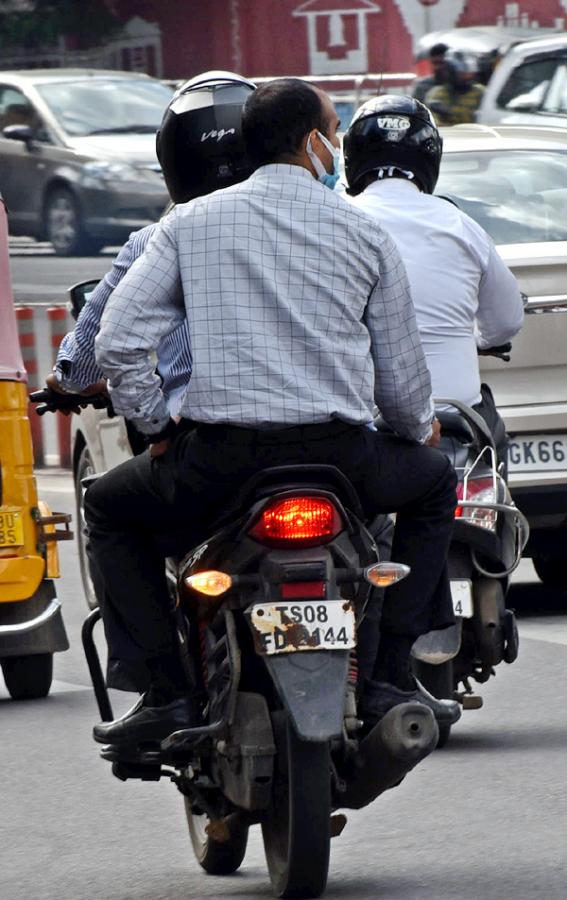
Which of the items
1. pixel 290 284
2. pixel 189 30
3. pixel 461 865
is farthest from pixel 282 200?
pixel 189 30

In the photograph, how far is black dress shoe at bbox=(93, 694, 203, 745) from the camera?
513 cm

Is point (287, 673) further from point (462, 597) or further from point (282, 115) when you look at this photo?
point (462, 597)

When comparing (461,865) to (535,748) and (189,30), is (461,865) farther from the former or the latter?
(189,30)

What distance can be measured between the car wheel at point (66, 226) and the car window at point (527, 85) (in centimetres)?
613

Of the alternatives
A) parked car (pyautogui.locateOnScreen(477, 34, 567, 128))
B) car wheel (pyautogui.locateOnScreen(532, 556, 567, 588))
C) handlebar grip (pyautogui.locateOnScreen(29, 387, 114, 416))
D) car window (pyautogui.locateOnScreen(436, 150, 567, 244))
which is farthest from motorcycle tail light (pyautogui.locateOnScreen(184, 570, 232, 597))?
parked car (pyautogui.locateOnScreen(477, 34, 567, 128))

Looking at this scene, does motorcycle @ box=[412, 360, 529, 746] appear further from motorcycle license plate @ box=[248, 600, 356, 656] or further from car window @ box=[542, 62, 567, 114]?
car window @ box=[542, 62, 567, 114]

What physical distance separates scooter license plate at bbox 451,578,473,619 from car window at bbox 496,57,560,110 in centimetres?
1353

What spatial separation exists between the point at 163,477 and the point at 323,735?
2.19 ft

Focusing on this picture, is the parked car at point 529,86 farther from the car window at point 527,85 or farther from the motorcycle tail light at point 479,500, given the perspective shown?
the motorcycle tail light at point 479,500

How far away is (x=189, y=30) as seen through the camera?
3419 centimetres

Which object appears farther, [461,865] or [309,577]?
[461,865]

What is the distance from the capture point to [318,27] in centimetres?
3188

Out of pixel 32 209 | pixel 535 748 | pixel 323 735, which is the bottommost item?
pixel 32 209

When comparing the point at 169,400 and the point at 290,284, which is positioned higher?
the point at 290,284
